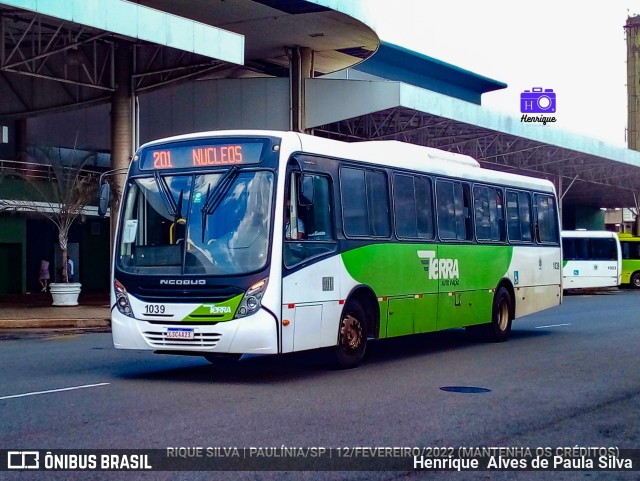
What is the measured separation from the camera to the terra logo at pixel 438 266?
52.1 feet

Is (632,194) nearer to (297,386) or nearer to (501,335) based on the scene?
(501,335)

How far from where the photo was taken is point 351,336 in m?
13.8

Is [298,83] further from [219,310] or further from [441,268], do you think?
[219,310]

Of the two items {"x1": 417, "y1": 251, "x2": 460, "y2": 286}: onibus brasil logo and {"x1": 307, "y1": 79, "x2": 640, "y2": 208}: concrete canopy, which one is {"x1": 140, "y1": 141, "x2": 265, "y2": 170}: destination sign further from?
{"x1": 307, "y1": 79, "x2": 640, "y2": 208}: concrete canopy

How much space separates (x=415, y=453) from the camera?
806 centimetres

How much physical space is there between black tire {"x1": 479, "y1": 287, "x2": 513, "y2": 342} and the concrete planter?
14.9 meters

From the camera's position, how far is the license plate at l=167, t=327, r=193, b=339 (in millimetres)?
12172

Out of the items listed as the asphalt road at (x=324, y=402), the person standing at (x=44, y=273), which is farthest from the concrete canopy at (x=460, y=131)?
the asphalt road at (x=324, y=402)

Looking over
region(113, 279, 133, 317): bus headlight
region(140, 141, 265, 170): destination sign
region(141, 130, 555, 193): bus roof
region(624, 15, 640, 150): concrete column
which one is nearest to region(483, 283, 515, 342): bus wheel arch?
region(141, 130, 555, 193): bus roof

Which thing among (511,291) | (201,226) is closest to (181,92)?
(511,291)

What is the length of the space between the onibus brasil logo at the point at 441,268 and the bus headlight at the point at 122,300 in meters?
5.03

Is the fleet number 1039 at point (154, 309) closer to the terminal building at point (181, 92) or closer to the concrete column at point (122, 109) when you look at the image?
the terminal building at point (181, 92)

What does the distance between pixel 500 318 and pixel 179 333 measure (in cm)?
848

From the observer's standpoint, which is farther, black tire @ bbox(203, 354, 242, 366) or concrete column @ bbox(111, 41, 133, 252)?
concrete column @ bbox(111, 41, 133, 252)
